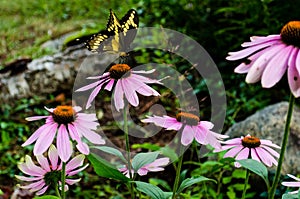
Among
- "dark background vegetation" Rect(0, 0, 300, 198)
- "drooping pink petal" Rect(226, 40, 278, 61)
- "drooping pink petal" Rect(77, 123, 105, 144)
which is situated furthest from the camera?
"dark background vegetation" Rect(0, 0, 300, 198)

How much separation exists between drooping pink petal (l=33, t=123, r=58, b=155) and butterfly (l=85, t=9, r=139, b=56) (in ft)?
1.00

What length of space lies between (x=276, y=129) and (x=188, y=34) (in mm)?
1359

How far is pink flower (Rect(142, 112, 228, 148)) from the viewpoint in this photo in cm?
104

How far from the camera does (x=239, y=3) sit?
10.3 ft

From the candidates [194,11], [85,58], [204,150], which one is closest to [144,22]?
[194,11]

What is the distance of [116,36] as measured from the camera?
1208 mm

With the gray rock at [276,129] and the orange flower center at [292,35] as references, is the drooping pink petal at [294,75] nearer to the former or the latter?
the orange flower center at [292,35]

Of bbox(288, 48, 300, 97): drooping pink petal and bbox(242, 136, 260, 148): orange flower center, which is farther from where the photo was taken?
bbox(242, 136, 260, 148): orange flower center

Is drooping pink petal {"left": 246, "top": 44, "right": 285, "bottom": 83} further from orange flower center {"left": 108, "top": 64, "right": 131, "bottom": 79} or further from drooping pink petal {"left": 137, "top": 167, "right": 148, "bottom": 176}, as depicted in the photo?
drooping pink petal {"left": 137, "top": 167, "right": 148, "bottom": 176}

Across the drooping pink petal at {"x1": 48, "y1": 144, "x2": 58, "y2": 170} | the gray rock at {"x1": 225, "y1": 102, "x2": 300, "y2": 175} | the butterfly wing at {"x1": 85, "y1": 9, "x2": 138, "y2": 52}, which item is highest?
the butterfly wing at {"x1": 85, "y1": 9, "x2": 138, "y2": 52}

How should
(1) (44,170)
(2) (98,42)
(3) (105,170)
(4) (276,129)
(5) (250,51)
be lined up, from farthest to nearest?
(4) (276,129) < (2) (98,42) < (1) (44,170) < (3) (105,170) < (5) (250,51)

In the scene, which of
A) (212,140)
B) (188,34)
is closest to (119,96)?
(212,140)

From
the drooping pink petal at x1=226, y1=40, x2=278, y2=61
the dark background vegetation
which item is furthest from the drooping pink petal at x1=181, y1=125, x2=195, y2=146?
the dark background vegetation

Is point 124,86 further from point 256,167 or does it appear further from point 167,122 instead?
point 256,167
